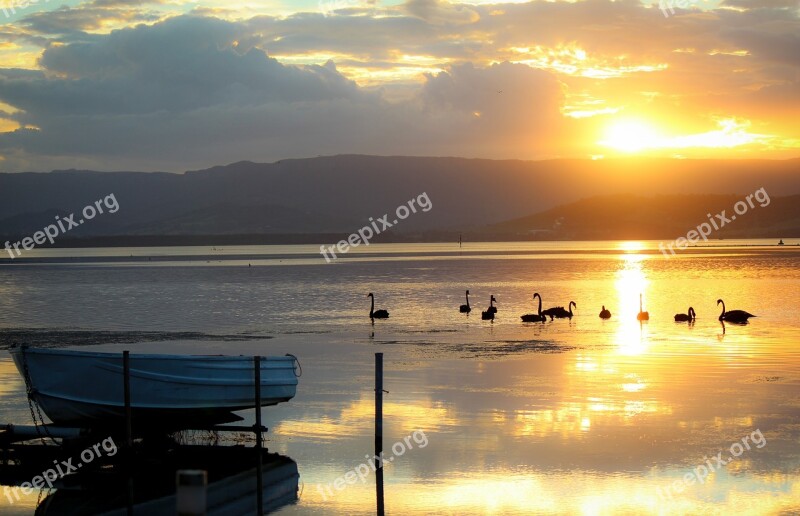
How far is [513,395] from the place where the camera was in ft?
74.6

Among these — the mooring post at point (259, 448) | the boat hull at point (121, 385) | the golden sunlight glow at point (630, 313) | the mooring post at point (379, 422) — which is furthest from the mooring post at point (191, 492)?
the golden sunlight glow at point (630, 313)

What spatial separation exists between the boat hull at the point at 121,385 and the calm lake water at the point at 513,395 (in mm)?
1582

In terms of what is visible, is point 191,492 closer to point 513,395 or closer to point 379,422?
point 379,422

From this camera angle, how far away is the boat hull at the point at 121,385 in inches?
698

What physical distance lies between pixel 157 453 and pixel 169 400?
0.93m

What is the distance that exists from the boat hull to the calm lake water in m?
1.58

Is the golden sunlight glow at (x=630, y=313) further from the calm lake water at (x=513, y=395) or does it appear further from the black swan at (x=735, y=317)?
Result: the black swan at (x=735, y=317)

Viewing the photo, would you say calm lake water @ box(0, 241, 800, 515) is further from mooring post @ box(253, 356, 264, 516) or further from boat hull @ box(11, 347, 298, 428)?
boat hull @ box(11, 347, 298, 428)

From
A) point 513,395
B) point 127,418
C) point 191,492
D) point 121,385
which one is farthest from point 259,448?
point 191,492

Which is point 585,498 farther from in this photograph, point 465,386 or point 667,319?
point 667,319

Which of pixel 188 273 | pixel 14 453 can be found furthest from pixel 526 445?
pixel 188 273

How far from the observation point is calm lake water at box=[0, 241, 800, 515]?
48.5ft

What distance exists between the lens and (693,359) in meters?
28.8

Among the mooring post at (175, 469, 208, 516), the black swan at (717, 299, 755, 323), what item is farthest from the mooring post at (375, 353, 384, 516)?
the black swan at (717, 299, 755, 323)
